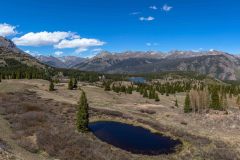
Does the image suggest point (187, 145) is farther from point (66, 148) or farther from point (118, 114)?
point (118, 114)

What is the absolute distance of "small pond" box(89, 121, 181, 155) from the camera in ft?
195

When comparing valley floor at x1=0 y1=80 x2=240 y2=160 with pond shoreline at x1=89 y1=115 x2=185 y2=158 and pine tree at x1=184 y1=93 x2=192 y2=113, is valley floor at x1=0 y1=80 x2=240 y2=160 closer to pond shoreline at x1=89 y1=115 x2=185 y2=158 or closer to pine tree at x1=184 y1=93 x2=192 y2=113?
pond shoreline at x1=89 y1=115 x2=185 y2=158

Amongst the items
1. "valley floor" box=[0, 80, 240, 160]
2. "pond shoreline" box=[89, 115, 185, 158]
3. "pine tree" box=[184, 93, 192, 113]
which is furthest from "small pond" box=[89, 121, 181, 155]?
"pine tree" box=[184, 93, 192, 113]

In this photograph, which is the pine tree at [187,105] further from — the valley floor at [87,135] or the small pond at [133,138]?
the small pond at [133,138]

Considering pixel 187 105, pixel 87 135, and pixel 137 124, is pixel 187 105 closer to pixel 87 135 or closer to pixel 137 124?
pixel 137 124

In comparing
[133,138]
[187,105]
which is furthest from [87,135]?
[187,105]

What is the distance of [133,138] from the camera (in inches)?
2697

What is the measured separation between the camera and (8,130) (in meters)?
55.1

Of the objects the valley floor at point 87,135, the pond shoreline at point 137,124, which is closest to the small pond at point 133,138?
the pond shoreline at point 137,124

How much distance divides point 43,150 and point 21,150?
154 inches

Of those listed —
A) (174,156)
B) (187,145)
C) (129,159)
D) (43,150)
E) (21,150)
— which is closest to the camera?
(21,150)

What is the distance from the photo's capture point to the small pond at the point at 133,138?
195 ft

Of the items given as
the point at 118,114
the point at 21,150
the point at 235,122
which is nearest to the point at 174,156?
the point at 21,150

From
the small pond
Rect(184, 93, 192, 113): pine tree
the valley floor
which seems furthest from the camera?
Rect(184, 93, 192, 113): pine tree
